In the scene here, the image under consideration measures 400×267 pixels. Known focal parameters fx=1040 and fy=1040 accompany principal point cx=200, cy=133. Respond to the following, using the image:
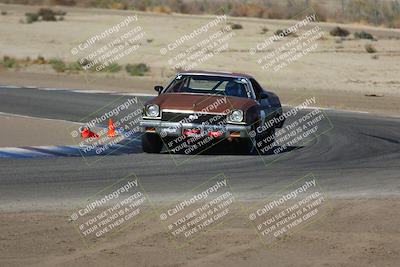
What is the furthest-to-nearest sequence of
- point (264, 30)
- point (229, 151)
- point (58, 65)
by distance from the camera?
point (264, 30), point (58, 65), point (229, 151)

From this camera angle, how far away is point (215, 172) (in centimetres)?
1505

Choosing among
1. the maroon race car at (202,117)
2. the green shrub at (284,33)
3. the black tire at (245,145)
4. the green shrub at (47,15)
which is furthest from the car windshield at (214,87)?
the green shrub at (47,15)

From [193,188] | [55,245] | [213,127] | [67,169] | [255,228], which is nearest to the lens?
[55,245]

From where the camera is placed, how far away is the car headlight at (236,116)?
16.8m

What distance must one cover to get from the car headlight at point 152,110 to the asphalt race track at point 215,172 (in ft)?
2.23

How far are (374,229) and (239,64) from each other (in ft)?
93.9

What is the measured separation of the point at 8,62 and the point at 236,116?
25.7m

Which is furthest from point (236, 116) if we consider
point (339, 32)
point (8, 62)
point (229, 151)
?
point (339, 32)

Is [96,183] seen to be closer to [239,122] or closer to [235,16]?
[239,122]

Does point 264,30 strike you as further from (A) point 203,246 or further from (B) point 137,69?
(A) point 203,246

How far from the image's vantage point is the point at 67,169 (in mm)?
14633

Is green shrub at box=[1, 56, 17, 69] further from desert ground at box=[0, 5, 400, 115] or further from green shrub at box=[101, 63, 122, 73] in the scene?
green shrub at box=[101, 63, 122, 73]

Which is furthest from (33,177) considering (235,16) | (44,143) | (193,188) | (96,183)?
(235,16)

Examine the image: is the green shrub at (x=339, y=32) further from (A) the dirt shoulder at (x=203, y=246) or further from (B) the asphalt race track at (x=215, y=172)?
(A) the dirt shoulder at (x=203, y=246)
